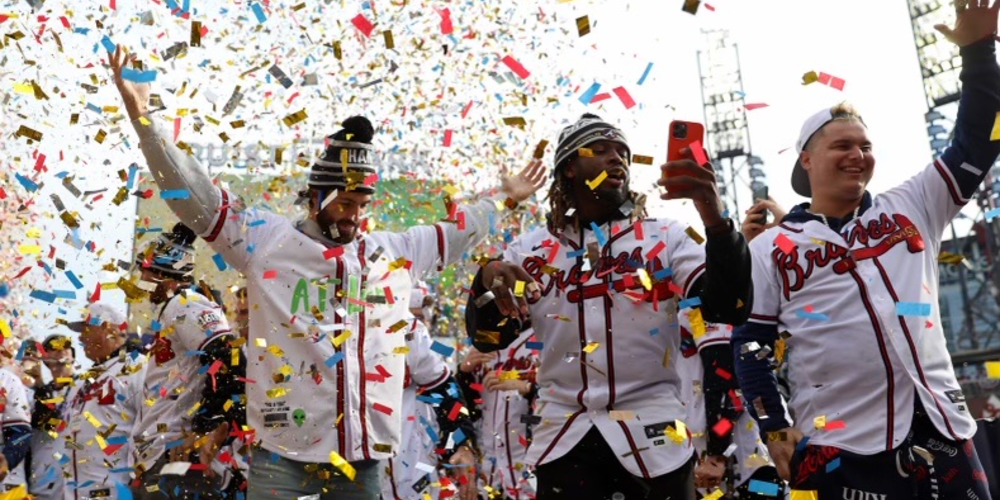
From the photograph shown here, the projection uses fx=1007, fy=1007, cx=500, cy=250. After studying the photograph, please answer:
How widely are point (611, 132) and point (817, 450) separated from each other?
5.14ft

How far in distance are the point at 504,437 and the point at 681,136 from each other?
7.84 metres

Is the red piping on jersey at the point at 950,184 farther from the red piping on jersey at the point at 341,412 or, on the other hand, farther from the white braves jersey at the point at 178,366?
the white braves jersey at the point at 178,366

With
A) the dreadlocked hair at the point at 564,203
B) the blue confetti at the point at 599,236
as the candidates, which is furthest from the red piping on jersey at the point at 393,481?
the blue confetti at the point at 599,236

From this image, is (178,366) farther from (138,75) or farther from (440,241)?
(138,75)

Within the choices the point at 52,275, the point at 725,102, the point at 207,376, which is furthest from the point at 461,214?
the point at 725,102

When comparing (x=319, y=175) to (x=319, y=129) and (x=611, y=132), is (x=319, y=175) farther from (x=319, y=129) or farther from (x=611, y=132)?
(x=319, y=129)

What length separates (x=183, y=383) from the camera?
5887mm

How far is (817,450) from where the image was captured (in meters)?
3.79

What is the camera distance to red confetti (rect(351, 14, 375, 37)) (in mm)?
6391

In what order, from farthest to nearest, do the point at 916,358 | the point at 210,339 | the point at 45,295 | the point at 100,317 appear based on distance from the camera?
the point at 100,317
the point at 45,295
the point at 210,339
the point at 916,358

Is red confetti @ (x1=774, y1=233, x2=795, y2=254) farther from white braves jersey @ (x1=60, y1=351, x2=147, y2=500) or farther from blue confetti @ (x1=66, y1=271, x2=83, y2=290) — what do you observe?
white braves jersey @ (x1=60, y1=351, x2=147, y2=500)

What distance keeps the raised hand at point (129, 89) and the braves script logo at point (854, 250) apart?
276 cm

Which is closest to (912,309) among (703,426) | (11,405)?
(703,426)

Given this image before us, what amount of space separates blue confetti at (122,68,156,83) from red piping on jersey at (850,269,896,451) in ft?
10.1
